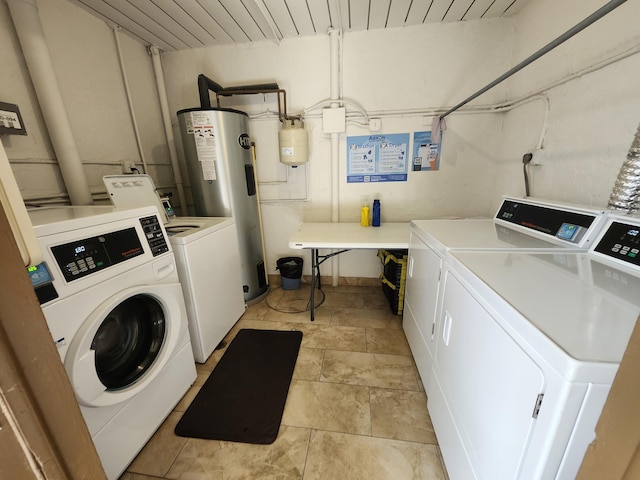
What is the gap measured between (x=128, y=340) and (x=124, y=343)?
0.7 inches

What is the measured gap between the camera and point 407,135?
226 centimetres

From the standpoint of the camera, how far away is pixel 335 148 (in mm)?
2334

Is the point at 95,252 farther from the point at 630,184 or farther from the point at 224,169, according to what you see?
the point at 630,184

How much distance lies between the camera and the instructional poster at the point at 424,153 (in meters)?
2.25

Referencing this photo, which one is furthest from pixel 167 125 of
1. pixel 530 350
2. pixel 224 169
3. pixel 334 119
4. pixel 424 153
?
pixel 530 350

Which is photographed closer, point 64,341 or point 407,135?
point 64,341

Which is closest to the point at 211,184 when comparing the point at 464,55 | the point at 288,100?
the point at 288,100

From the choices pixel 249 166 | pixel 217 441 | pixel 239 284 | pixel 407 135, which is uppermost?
pixel 407 135

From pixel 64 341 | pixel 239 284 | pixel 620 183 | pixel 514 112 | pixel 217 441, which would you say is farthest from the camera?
pixel 239 284

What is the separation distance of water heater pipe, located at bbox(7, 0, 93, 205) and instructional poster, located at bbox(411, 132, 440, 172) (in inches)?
101

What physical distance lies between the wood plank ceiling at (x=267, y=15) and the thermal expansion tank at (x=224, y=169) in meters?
0.65

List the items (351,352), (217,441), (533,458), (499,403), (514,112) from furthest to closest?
(514,112) → (351,352) → (217,441) → (499,403) → (533,458)

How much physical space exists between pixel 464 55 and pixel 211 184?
7.80 ft

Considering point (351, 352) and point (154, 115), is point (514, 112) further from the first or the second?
point (154, 115)
